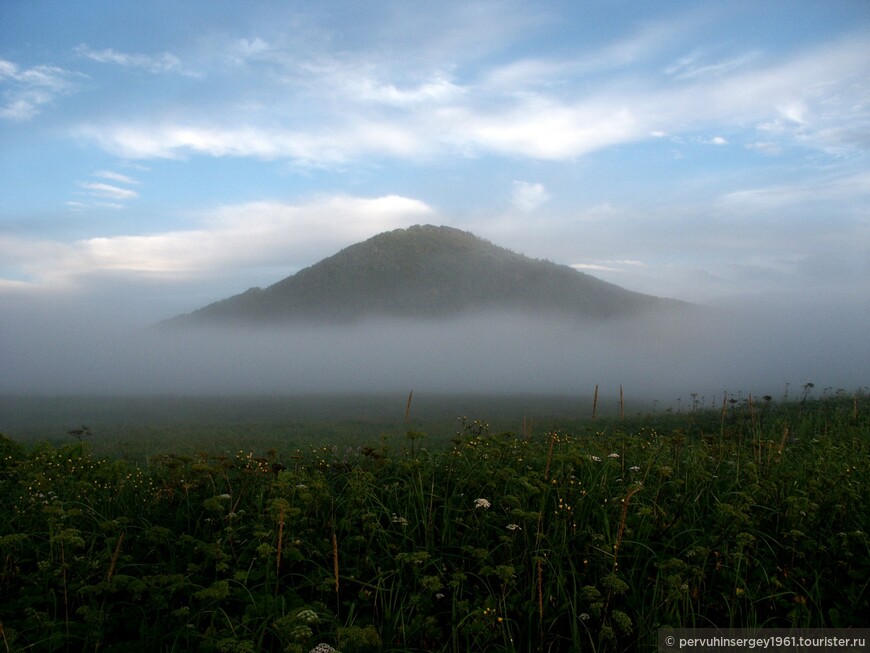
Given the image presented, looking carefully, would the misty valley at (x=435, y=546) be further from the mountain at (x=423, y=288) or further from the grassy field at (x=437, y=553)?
the mountain at (x=423, y=288)

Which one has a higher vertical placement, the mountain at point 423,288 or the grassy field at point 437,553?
the mountain at point 423,288

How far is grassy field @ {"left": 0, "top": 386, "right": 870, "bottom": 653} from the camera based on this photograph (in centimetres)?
432

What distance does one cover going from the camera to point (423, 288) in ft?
415

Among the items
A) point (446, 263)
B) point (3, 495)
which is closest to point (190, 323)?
point (446, 263)

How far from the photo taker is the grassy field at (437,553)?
14.2ft

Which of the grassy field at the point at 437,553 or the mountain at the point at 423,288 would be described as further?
the mountain at the point at 423,288

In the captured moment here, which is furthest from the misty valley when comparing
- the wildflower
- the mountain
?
the mountain

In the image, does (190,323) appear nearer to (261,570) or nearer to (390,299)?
(390,299)

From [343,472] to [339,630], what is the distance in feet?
11.8

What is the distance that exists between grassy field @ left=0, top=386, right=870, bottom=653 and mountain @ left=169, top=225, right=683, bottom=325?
11077 centimetres

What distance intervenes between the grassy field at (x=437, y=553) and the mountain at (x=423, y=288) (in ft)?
363

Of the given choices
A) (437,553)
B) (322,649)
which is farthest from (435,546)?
(322,649)

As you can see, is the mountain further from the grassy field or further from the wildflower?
the wildflower

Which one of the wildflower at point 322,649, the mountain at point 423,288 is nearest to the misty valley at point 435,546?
the wildflower at point 322,649
